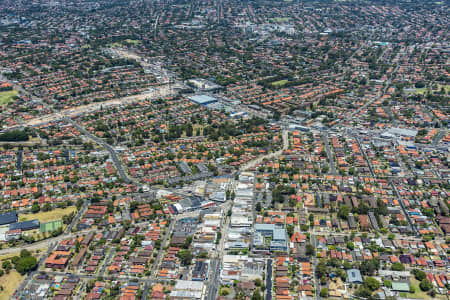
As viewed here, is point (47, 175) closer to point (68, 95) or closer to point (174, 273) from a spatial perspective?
point (174, 273)

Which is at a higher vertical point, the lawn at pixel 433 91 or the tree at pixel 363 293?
the lawn at pixel 433 91

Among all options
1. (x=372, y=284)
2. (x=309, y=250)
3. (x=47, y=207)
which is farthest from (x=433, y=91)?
(x=47, y=207)

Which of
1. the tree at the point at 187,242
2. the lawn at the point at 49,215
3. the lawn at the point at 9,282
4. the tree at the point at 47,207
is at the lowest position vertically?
the lawn at the point at 9,282

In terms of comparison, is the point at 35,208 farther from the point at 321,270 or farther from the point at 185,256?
the point at 321,270

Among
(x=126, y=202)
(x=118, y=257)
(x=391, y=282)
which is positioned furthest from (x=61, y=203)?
(x=391, y=282)

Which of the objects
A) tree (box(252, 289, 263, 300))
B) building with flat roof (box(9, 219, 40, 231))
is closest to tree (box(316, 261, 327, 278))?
tree (box(252, 289, 263, 300))

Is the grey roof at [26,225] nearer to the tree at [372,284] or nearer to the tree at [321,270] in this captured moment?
the tree at [321,270]

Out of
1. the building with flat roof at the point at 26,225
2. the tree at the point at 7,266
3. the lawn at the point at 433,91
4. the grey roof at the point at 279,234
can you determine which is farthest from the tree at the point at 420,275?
the lawn at the point at 433,91
